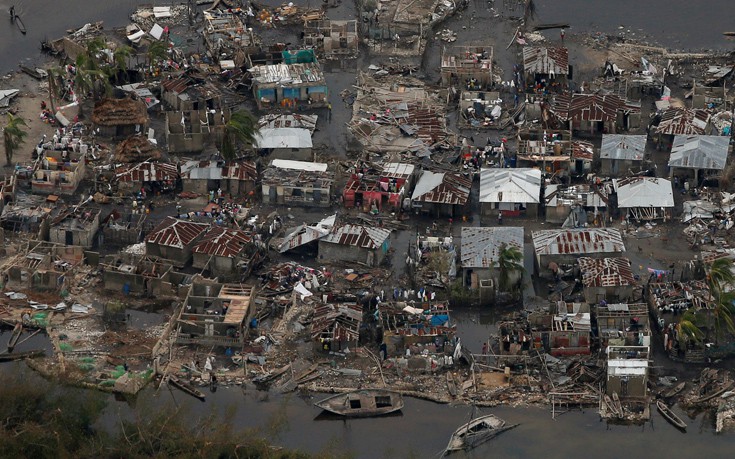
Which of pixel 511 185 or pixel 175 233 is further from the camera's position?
pixel 511 185

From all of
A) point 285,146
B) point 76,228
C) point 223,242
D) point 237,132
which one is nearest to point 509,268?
point 223,242

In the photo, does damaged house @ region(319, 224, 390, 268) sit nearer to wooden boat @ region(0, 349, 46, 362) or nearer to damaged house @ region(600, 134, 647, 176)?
damaged house @ region(600, 134, 647, 176)

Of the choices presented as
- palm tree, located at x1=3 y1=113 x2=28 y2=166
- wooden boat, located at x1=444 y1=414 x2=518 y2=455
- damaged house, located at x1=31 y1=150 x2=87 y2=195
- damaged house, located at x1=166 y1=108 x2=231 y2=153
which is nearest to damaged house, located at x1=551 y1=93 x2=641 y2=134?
damaged house, located at x1=166 y1=108 x2=231 y2=153

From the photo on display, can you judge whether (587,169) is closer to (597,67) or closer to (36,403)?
(597,67)

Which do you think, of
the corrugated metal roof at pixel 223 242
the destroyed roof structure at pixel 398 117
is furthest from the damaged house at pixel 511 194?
the corrugated metal roof at pixel 223 242

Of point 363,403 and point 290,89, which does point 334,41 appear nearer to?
point 290,89

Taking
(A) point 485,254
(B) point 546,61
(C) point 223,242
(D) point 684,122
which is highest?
(B) point 546,61
